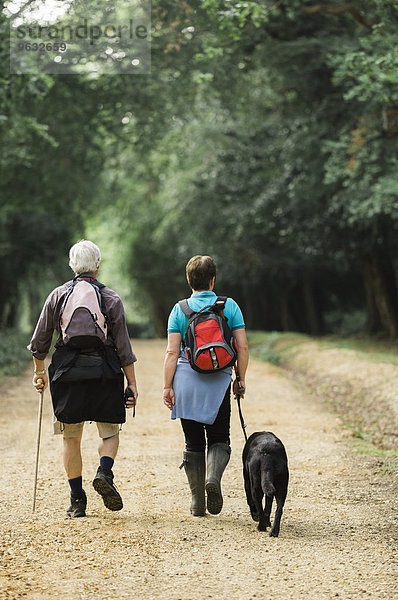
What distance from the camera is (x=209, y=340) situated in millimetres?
5145

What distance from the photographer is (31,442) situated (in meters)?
8.52

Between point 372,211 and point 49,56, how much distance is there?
7.57 meters

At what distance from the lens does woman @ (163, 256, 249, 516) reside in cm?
520

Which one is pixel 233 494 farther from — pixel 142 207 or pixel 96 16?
pixel 142 207

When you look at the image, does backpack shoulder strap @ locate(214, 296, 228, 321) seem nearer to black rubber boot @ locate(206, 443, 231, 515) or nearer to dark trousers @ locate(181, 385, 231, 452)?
dark trousers @ locate(181, 385, 231, 452)

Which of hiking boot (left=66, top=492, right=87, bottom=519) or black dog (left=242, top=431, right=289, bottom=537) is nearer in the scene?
black dog (left=242, top=431, right=289, bottom=537)

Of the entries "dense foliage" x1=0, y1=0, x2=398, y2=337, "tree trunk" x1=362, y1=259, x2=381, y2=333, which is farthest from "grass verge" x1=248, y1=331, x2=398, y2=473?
"dense foliage" x1=0, y1=0, x2=398, y2=337

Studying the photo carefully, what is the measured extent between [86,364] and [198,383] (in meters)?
0.81

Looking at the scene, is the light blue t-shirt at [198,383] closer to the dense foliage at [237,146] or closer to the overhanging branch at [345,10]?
the dense foliage at [237,146]

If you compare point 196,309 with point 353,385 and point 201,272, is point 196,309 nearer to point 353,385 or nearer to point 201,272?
point 201,272

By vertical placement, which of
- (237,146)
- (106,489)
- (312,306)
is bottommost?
(106,489)

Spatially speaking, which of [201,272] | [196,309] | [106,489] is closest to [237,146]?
[201,272]

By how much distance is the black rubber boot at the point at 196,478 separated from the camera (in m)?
5.34

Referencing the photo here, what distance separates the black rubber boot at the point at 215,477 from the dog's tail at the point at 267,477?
428 mm
